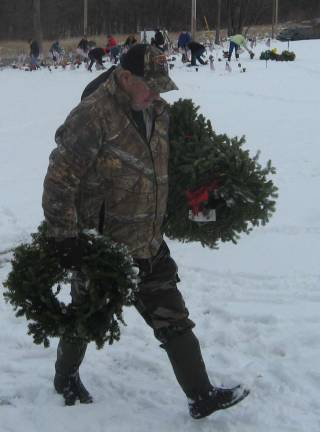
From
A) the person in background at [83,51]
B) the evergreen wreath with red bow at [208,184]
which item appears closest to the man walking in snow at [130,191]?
the evergreen wreath with red bow at [208,184]

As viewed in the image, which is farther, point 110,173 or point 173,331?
point 173,331

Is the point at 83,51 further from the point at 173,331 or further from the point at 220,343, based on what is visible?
the point at 173,331

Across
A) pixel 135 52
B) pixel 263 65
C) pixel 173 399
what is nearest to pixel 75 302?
pixel 173 399

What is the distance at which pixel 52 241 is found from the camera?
10.2ft

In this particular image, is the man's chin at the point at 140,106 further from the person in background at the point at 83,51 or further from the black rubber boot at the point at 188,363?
the person in background at the point at 83,51

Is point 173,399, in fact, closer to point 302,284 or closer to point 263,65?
point 302,284

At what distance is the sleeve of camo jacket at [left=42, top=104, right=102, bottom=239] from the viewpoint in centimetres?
291

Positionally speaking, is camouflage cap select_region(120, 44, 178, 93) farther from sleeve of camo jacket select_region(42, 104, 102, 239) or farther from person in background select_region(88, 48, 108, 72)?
person in background select_region(88, 48, 108, 72)

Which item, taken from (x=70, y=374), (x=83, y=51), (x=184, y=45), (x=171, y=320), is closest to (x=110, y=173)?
(x=171, y=320)

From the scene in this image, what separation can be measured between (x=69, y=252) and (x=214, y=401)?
1111mm

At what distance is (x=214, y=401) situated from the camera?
3352 millimetres

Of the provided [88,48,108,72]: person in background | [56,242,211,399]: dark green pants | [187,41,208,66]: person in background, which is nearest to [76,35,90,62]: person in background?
[88,48,108,72]: person in background

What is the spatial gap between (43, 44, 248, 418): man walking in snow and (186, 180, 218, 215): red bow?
16cm

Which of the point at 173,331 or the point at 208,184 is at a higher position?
the point at 208,184
